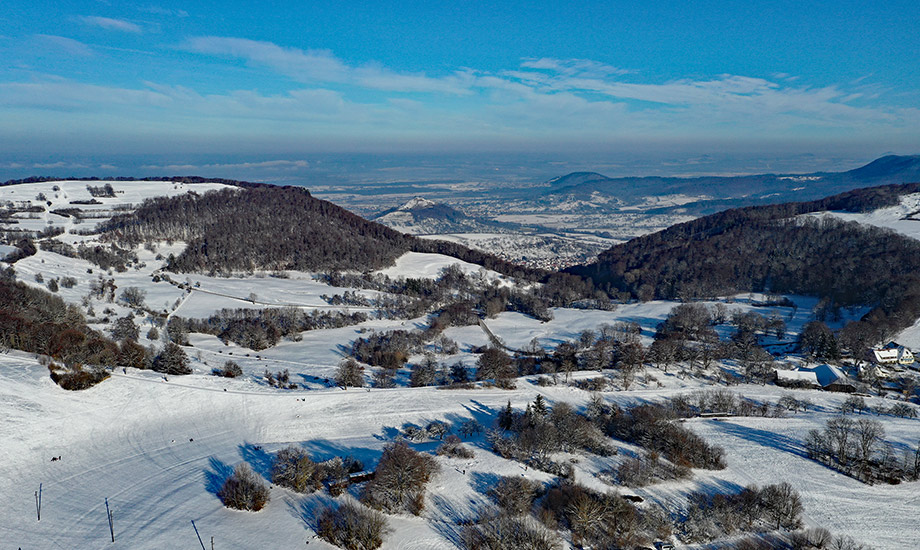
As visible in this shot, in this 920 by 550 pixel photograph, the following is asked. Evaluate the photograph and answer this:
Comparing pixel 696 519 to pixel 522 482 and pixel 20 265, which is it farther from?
pixel 20 265

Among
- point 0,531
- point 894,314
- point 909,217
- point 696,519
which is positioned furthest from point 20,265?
point 909,217

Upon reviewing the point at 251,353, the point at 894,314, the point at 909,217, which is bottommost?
the point at 251,353

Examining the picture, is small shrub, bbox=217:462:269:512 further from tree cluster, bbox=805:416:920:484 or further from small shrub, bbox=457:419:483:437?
tree cluster, bbox=805:416:920:484

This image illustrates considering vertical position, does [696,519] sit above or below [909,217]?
below

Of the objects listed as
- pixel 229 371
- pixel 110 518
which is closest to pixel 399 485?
pixel 110 518

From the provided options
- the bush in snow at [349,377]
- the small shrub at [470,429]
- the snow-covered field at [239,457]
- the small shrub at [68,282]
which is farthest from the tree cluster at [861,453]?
the small shrub at [68,282]

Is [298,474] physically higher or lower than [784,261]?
lower

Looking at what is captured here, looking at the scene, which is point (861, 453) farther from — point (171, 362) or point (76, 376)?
point (76, 376)

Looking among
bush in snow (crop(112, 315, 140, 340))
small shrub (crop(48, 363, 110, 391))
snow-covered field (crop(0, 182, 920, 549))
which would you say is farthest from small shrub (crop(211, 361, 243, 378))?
bush in snow (crop(112, 315, 140, 340))
